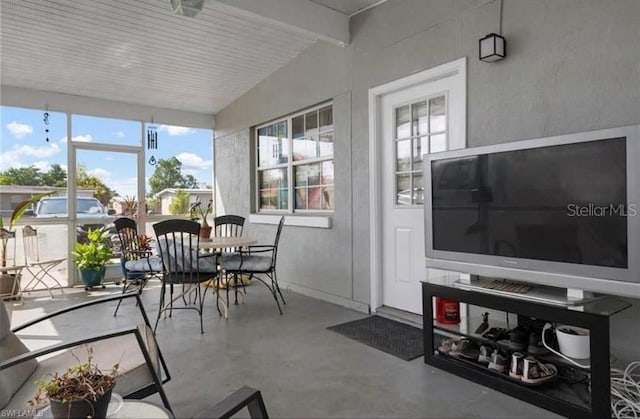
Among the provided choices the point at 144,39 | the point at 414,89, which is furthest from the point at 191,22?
the point at 414,89

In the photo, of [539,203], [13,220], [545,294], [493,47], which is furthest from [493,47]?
[13,220]

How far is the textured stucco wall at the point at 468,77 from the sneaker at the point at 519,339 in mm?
1306

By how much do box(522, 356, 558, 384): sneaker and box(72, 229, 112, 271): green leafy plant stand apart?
531 cm

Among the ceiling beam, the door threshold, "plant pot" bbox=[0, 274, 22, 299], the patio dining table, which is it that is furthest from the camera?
"plant pot" bbox=[0, 274, 22, 299]

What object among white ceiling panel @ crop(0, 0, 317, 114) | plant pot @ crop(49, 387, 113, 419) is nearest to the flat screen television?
plant pot @ crop(49, 387, 113, 419)

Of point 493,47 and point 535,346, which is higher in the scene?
point 493,47

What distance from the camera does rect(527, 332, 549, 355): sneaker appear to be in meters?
2.30

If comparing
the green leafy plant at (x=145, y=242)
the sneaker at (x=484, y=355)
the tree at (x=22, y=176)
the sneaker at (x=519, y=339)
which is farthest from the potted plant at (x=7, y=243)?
the sneaker at (x=519, y=339)

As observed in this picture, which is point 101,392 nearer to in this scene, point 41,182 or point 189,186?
point 41,182

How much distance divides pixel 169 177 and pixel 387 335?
469cm

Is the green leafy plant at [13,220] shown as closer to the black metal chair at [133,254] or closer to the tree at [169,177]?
the black metal chair at [133,254]

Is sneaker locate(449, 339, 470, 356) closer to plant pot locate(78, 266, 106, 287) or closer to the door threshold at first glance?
the door threshold

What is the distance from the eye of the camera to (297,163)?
530 cm

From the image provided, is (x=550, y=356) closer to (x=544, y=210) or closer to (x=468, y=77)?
(x=544, y=210)
